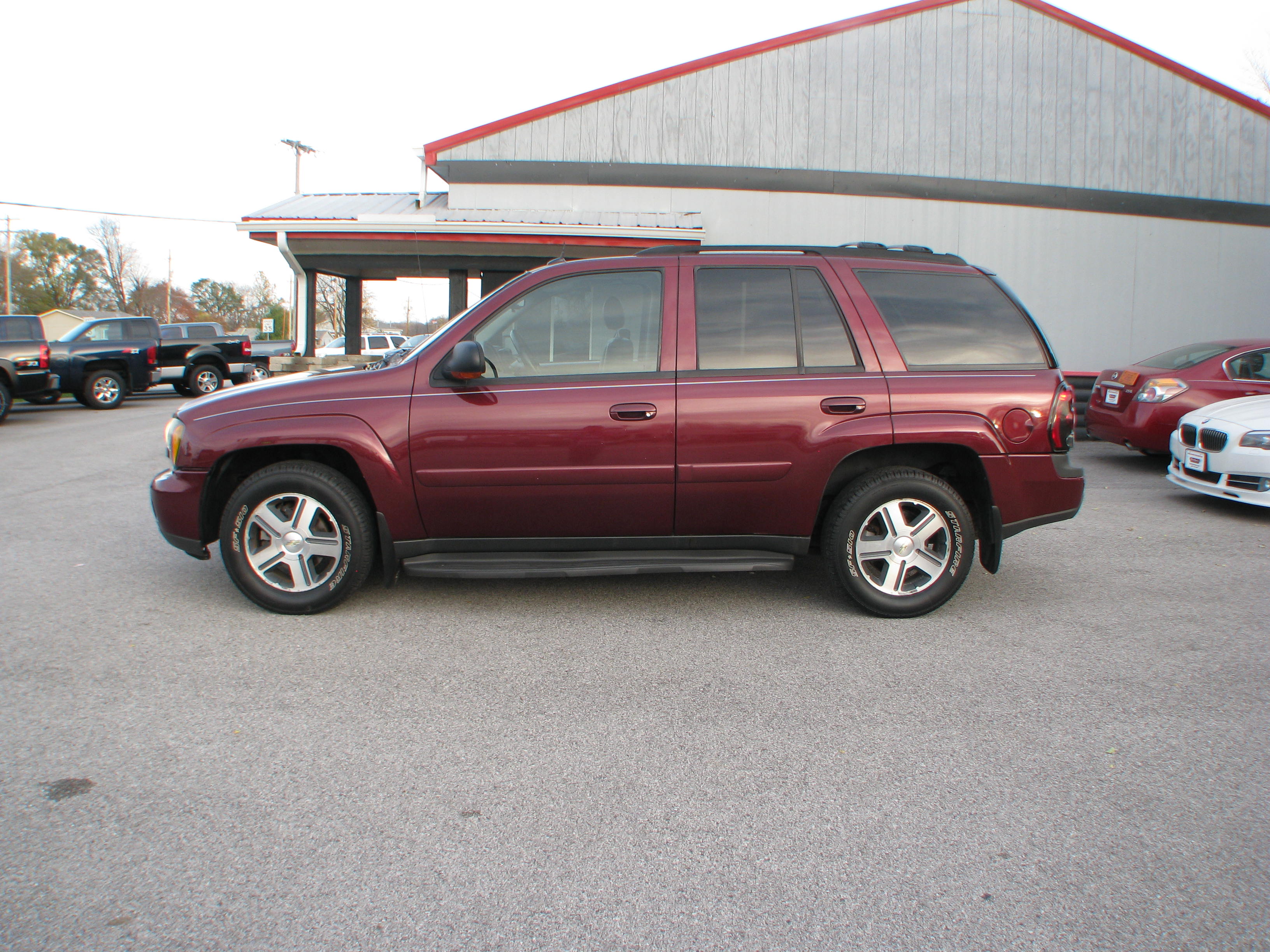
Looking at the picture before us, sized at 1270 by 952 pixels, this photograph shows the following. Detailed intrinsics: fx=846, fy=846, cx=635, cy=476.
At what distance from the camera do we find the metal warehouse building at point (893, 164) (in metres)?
17.1

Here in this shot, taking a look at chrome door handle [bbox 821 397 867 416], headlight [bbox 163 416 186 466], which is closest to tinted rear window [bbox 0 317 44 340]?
headlight [bbox 163 416 186 466]

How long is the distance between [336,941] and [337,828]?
50cm

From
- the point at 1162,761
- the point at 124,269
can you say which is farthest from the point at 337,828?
the point at 124,269

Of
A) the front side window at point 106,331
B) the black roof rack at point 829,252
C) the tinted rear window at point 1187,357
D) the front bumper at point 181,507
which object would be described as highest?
the front side window at point 106,331

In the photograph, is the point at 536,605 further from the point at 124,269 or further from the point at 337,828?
the point at 124,269

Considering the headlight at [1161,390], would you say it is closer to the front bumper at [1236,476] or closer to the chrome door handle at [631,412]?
the front bumper at [1236,476]

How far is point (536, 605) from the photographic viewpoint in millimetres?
4684

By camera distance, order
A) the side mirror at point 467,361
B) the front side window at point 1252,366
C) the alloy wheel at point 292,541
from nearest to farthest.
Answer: the side mirror at point 467,361 < the alloy wheel at point 292,541 < the front side window at point 1252,366

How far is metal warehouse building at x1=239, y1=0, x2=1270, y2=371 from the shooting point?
17.1m

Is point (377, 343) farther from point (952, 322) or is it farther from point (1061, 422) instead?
point (1061, 422)

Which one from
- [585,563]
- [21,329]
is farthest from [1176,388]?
[21,329]

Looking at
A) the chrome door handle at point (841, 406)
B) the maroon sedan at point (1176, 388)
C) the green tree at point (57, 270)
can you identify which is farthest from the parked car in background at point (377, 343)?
the green tree at point (57, 270)

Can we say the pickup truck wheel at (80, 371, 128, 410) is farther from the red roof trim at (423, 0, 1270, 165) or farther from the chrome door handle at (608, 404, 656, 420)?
the chrome door handle at (608, 404, 656, 420)

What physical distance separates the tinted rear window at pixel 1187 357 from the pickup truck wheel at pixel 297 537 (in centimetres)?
881
